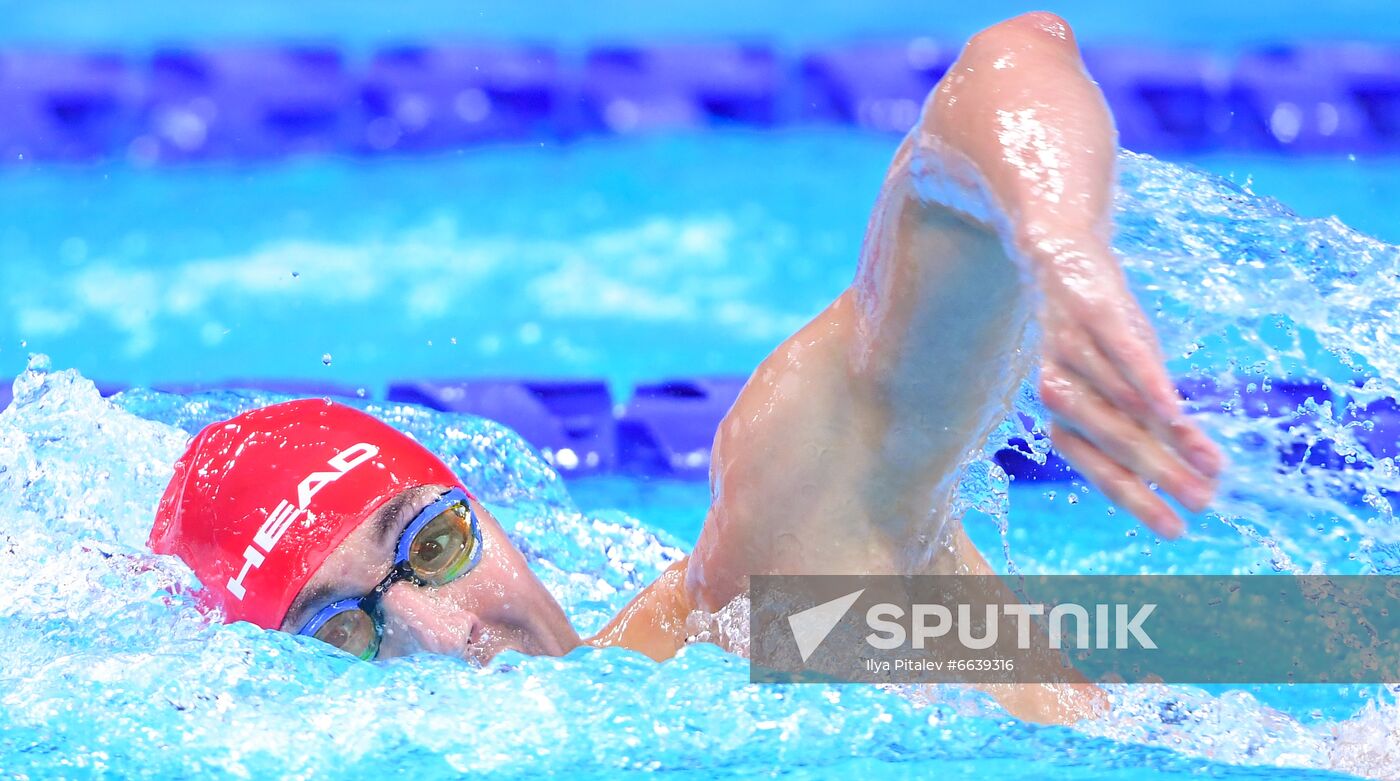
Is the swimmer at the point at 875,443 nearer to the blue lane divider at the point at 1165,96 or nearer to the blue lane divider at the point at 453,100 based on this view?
the blue lane divider at the point at 453,100

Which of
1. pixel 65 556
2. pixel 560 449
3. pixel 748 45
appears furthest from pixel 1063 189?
pixel 748 45

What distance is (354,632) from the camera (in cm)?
133

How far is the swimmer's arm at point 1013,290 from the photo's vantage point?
71 centimetres

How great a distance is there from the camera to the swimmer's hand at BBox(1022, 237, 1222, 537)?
2.27 feet

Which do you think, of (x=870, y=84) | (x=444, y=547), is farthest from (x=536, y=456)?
(x=870, y=84)

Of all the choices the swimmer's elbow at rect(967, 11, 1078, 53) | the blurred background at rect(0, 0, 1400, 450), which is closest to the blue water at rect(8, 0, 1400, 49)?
the blurred background at rect(0, 0, 1400, 450)

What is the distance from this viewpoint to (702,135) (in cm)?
375

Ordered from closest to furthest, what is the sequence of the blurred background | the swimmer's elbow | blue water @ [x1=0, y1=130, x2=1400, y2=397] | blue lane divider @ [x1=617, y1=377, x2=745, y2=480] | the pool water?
the swimmer's elbow → the pool water → blue lane divider @ [x1=617, y1=377, x2=745, y2=480] → blue water @ [x1=0, y1=130, x2=1400, y2=397] → the blurred background

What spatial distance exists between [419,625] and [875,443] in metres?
0.45

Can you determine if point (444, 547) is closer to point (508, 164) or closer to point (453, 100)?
point (508, 164)

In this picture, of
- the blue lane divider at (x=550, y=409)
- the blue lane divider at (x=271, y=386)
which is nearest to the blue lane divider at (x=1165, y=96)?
the blue lane divider at (x=550, y=409)

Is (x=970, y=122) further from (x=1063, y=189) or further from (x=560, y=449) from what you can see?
(x=560, y=449)

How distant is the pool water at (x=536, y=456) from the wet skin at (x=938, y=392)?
73 millimetres

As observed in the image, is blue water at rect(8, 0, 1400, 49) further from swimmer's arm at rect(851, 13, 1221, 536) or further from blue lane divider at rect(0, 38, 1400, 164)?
swimmer's arm at rect(851, 13, 1221, 536)
